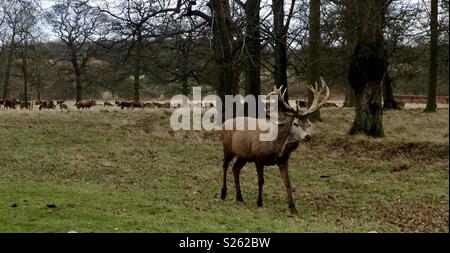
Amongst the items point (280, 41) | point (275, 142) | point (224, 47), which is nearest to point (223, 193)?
point (275, 142)

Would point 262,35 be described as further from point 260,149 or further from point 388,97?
point 388,97

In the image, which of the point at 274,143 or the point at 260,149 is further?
the point at 260,149

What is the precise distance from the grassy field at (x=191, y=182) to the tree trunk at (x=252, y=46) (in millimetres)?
3489

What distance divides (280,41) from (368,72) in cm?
366

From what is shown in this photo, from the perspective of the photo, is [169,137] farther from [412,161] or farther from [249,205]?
[249,205]

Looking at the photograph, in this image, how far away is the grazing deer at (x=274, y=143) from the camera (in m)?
11.5

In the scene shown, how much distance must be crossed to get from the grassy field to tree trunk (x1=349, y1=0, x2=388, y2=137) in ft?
3.21

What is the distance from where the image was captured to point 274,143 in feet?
38.5

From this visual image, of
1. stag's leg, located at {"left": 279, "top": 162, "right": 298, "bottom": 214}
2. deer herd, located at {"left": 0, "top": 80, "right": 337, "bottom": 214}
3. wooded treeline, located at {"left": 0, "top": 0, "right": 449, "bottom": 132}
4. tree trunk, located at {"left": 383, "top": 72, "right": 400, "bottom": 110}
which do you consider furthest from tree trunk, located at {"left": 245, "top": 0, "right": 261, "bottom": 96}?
tree trunk, located at {"left": 383, "top": 72, "right": 400, "bottom": 110}

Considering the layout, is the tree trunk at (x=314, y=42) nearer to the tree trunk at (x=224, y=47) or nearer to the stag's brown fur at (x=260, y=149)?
the tree trunk at (x=224, y=47)

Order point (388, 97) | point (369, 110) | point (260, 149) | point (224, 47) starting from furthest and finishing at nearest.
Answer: point (388, 97) < point (224, 47) < point (369, 110) < point (260, 149)

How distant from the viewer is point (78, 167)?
54.6ft

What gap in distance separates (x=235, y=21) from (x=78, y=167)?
34.4 feet
